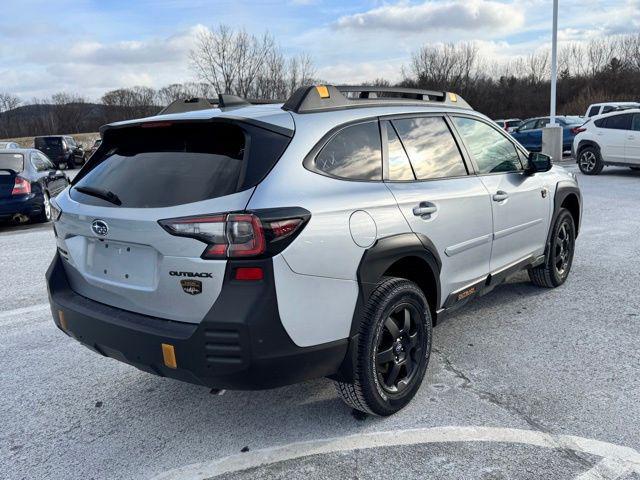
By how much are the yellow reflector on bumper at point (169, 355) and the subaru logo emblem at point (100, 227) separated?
0.69 m

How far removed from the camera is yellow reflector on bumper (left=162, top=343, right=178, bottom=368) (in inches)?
96.1

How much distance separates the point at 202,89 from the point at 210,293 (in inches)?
1419

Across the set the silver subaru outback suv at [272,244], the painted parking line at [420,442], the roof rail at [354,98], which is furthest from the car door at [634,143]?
the painted parking line at [420,442]

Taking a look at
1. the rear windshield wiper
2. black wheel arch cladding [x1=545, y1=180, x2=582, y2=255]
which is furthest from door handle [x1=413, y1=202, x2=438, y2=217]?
black wheel arch cladding [x1=545, y1=180, x2=582, y2=255]

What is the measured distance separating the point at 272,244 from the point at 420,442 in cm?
134

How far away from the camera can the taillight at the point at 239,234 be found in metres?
2.33

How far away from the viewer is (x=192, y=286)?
2.41 meters

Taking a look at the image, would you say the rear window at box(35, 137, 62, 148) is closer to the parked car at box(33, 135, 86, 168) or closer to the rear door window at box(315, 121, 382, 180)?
the parked car at box(33, 135, 86, 168)

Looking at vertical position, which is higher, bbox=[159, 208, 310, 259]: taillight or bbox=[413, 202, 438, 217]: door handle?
bbox=[159, 208, 310, 259]: taillight

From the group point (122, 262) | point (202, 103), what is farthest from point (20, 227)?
point (122, 262)

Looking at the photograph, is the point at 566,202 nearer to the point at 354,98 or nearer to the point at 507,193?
the point at 507,193

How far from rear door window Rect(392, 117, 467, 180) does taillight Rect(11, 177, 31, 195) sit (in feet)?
28.1

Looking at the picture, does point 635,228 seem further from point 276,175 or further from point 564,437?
point 276,175

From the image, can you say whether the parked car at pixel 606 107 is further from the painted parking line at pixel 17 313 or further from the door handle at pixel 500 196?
the painted parking line at pixel 17 313
